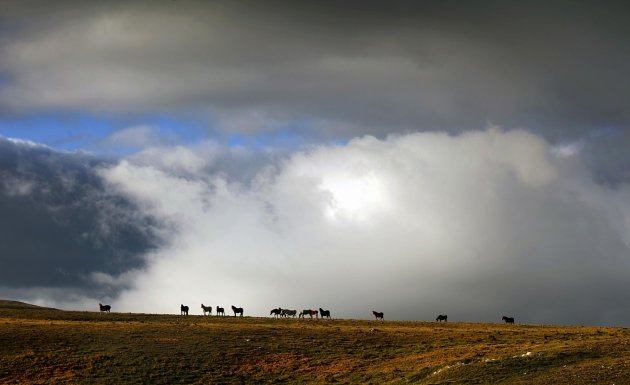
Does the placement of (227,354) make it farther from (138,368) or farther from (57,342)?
(57,342)

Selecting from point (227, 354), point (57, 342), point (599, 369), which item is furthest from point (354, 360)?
point (57, 342)

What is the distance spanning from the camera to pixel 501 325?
10206cm

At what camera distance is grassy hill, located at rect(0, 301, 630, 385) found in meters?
62.2

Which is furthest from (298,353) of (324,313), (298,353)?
(324,313)

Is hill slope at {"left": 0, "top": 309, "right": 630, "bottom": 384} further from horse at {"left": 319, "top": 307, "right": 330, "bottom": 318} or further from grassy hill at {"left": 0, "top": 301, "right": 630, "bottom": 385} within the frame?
horse at {"left": 319, "top": 307, "right": 330, "bottom": 318}

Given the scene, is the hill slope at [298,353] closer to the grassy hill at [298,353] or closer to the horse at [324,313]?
the grassy hill at [298,353]

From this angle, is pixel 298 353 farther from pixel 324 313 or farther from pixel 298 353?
pixel 324 313

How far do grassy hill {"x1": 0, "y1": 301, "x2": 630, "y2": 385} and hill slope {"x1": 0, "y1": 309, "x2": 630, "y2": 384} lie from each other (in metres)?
0.09

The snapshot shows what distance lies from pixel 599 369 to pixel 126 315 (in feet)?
208

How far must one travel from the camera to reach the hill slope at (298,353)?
204ft

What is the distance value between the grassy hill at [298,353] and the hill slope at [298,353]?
0.09 meters

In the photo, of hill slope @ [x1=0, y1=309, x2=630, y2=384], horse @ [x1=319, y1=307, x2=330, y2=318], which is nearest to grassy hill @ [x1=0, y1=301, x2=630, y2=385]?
hill slope @ [x1=0, y1=309, x2=630, y2=384]

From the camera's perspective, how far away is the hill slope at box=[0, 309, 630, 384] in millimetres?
62281

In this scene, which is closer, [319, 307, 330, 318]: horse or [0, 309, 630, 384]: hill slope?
[0, 309, 630, 384]: hill slope
